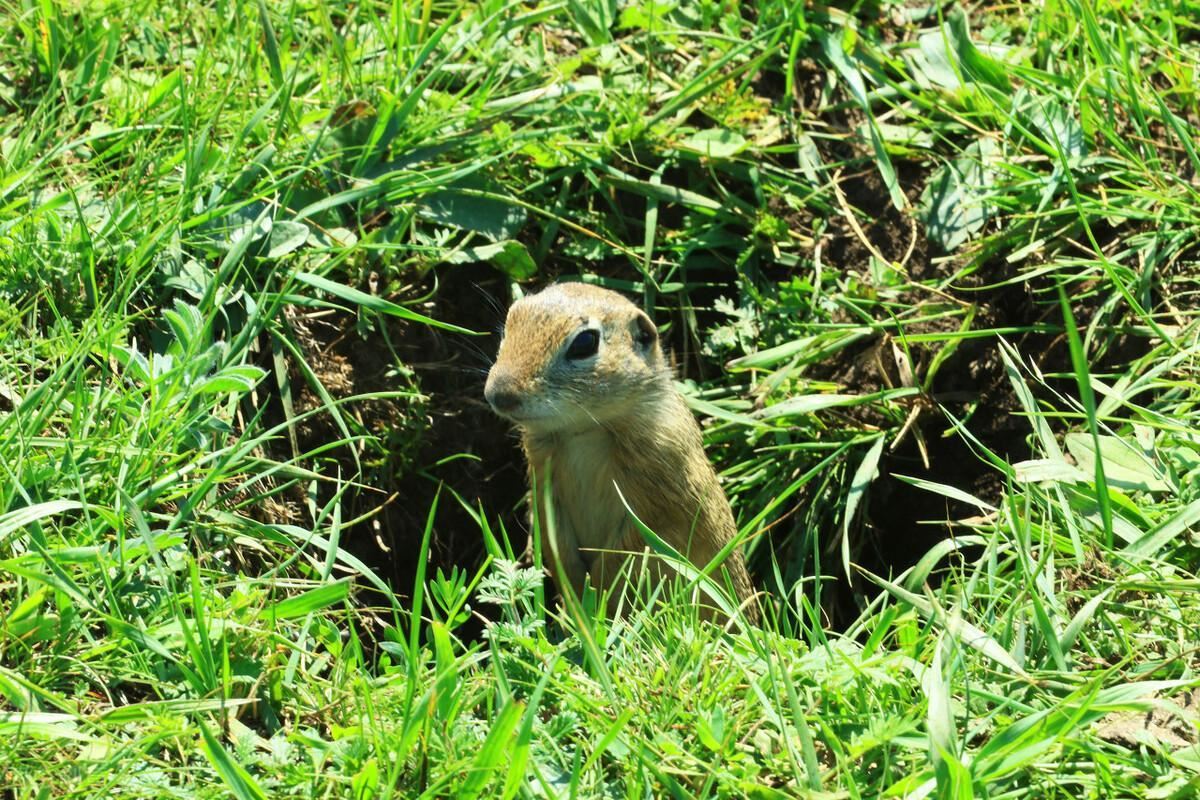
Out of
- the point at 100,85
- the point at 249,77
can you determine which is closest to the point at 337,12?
the point at 249,77

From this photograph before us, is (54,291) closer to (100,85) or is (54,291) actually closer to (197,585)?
(100,85)

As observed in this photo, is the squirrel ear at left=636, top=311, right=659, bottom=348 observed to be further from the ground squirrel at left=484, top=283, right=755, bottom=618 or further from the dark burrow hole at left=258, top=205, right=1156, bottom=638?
the dark burrow hole at left=258, top=205, right=1156, bottom=638

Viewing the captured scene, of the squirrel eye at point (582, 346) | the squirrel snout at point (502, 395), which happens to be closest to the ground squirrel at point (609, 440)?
the squirrel eye at point (582, 346)

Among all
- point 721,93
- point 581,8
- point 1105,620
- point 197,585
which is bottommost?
point 1105,620

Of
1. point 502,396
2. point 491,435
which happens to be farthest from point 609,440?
point 491,435

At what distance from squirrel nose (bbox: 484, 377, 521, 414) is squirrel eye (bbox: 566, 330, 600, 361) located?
0.95ft

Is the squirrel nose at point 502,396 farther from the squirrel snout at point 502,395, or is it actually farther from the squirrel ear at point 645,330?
the squirrel ear at point 645,330

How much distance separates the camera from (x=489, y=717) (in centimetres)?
280

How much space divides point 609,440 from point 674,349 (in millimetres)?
904

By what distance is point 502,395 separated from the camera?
→ 402 centimetres

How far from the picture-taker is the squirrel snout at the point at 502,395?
13.2 ft

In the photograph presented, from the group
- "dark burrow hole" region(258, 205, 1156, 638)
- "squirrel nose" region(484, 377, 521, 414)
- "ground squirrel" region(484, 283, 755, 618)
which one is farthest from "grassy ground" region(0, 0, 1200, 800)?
"squirrel nose" region(484, 377, 521, 414)

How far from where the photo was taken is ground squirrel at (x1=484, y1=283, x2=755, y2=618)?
168 inches

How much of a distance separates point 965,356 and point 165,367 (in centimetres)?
288
